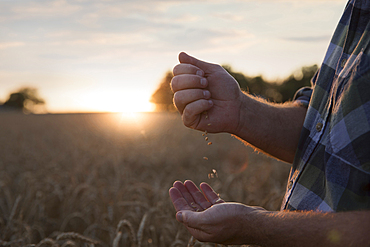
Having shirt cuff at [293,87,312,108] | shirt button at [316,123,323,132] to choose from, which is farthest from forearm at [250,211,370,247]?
shirt cuff at [293,87,312,108]

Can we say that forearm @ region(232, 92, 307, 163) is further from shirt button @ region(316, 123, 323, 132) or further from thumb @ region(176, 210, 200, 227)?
thumb @ region(176, 210, 200, 227)

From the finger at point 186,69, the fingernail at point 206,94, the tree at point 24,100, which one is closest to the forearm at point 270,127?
the fingernail at point 206,94

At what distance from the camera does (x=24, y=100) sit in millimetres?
95812

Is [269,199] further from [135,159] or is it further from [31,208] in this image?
[135,159]

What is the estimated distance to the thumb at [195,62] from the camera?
6.10 ft

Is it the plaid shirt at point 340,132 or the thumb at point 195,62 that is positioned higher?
the thumb at point 195,62

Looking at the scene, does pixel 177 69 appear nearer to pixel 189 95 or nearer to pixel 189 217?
pixel 189 95

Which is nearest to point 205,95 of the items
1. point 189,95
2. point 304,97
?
point 189,95

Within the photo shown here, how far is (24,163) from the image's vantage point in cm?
659

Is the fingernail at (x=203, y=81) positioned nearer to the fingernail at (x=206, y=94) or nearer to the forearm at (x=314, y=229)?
the fingernail at (x=206, y=94)

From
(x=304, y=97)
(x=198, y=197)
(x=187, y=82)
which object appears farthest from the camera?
(x=304, y=97)

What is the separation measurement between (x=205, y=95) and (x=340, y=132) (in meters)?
0.84

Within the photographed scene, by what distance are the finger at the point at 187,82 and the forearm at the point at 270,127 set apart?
Result: 1.42ft

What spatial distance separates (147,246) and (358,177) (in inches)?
92.3
